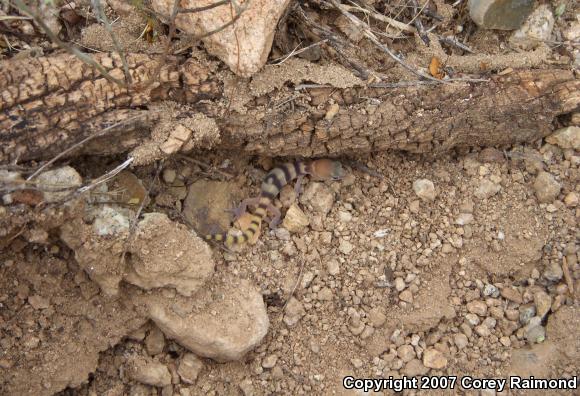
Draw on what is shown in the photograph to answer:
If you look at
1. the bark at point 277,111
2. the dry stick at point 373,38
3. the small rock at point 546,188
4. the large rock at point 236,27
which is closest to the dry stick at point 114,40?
the bark at point 277,111

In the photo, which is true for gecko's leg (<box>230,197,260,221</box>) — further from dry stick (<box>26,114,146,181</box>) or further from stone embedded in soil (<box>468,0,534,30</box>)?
stone embedded in soil (<box>468,0,534,30</box>)

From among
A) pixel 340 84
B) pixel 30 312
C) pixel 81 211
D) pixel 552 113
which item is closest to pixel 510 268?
pixel 552 113

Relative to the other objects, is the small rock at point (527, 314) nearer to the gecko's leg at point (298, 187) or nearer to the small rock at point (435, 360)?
the small rock at point (435, 360)

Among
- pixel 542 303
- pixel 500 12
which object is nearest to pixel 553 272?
pixel 542 303

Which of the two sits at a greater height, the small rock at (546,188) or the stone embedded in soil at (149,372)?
the small rock at (546,188)

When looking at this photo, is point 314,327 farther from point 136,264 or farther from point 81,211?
point 81,211
